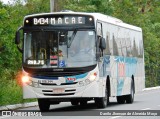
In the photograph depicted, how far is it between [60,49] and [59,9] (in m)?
21.8

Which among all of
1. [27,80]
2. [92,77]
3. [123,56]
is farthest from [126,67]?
[27,80]

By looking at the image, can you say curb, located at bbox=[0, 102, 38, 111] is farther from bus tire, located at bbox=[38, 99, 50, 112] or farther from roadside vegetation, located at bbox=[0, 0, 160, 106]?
bus tire, located at bbox=[38, 99, 50, 112]

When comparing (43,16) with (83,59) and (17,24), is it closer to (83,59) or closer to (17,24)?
(83,59)

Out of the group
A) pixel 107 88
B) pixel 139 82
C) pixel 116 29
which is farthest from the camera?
pixel 139 82

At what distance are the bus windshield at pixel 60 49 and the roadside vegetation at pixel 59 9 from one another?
7.73 feet

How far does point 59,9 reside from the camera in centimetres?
4481

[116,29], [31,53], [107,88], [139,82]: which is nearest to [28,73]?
[31,53]

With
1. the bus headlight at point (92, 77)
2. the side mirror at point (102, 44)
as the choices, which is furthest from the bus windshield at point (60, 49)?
the bus headlight at point (92, 77)

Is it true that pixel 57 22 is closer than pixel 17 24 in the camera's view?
Yes

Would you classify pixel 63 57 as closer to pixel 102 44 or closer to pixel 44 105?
pixel 102 44

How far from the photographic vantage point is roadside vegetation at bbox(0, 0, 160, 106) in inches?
1033

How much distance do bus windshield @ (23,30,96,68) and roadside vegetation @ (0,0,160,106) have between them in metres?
2.36

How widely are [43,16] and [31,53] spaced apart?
139 centimetres

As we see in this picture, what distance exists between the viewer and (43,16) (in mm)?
23719
